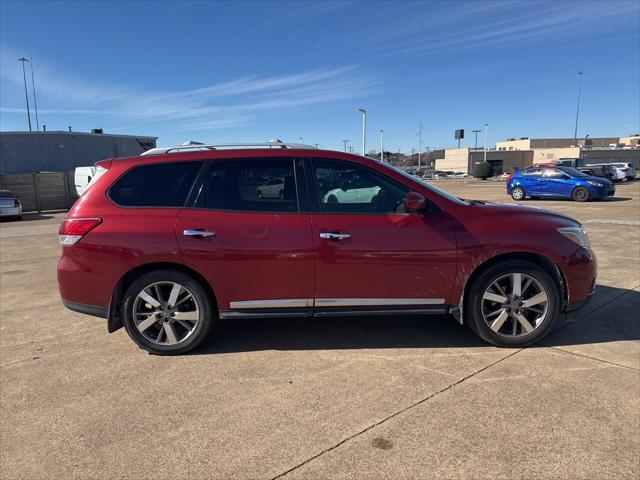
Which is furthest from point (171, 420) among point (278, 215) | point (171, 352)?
point (278, 215)

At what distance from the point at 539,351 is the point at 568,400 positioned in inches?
33.8

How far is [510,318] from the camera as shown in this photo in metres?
3.99

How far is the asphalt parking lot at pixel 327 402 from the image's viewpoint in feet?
8.32

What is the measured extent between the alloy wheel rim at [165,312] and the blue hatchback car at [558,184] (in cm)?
1971

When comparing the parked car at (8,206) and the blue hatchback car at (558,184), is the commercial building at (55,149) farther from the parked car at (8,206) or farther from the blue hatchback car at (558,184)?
the blue hatchback car at (558,184)

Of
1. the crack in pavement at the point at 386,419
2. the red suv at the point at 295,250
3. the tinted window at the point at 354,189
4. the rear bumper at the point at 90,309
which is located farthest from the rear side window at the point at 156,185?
the crack in pavement at the point at 386,419

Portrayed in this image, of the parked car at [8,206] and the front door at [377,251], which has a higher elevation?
the front door at [377,251]

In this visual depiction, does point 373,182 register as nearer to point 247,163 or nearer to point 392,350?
point 247,163

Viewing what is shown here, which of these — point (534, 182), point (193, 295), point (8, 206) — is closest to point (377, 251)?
point (193, 295)

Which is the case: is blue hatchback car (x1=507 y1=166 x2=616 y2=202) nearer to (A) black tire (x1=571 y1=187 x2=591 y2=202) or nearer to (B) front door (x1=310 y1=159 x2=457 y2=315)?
(A) black tire (x1=571 y1=187 x2=591 y2=202)

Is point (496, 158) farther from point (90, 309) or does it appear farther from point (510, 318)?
point (90, 309)

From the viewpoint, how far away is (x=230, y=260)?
382 cm

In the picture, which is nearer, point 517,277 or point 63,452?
point 63,452

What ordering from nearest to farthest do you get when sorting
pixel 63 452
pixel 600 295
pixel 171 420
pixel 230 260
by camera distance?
1. pixel 63 452
2. pixel 171 420
3. pixel 230 260
4. pixel 600 295
